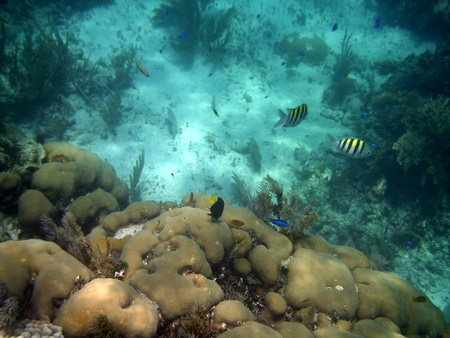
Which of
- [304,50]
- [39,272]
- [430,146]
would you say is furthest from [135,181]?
[304,50]

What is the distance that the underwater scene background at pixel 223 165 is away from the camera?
9.52 ft

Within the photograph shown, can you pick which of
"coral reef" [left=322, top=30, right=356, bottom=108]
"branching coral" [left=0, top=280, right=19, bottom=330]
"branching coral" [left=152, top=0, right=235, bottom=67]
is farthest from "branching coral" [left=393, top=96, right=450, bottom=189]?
"branching coral" [left=152, top=0, right=235, bottom=67]

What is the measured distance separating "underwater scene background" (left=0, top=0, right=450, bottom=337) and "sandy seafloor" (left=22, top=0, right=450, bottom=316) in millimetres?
89

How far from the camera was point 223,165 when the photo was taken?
31.0 ft

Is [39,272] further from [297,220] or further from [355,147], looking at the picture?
[355,147]

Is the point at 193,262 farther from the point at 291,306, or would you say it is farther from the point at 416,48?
the point at 416,48

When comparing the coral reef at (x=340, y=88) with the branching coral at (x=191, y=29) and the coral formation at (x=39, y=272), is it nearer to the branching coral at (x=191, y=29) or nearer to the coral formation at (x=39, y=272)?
the branching coral at (x=191, y=29)

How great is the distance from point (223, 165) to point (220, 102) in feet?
12.7

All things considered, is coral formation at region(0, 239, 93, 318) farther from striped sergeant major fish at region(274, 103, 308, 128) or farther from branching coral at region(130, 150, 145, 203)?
branching coral at region(130, 150, 145, 203)

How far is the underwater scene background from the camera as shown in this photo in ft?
9.52

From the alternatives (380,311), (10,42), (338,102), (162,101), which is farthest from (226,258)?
(10,42)

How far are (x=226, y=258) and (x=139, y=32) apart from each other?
1464cm

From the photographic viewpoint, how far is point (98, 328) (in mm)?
2096

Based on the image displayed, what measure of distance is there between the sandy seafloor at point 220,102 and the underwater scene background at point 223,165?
3.5 inches
